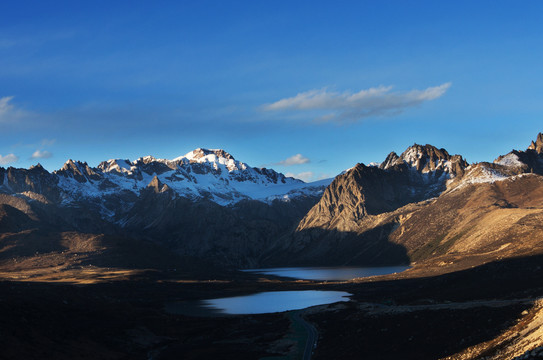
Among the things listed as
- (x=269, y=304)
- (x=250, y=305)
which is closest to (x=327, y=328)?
(x=269, y=304)

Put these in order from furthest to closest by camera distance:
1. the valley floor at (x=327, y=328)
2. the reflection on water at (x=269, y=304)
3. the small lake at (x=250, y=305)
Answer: the reflection on water at (x=269, y=304) → the small lake at (x=250, y=305) → the valley floor at (x=327, y=328)

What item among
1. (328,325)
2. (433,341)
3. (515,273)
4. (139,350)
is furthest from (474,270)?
(139,350)

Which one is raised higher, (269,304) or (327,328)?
(327,328)

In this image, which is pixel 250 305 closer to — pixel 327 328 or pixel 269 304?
pixel 269 304

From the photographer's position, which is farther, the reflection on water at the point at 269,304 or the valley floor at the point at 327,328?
the reflection on water at the point at 269,304

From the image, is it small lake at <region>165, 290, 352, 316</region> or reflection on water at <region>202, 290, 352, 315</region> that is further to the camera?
reflection on water at <region>202, 290, 352, 315</region>

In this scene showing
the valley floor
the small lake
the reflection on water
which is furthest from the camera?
the reflection on water

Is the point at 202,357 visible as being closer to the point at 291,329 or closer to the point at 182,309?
the point at 291,329

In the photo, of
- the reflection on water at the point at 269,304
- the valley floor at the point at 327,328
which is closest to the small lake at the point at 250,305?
the reflection on water at the point at 269,304

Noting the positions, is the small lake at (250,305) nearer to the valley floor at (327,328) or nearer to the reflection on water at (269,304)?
the reflection on water at (269,304)

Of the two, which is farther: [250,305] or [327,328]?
[250,305]

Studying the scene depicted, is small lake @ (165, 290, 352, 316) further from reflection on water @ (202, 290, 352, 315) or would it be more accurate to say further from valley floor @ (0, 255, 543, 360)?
valley floor @ (0, 255, 543, 360)

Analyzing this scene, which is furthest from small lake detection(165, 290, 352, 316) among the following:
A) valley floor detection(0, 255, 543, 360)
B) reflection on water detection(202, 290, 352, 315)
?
valley floor detection(0, 255, 543, 360)
